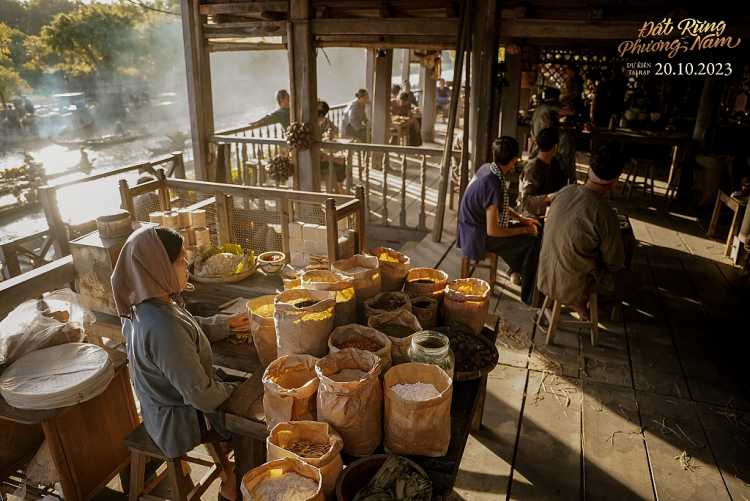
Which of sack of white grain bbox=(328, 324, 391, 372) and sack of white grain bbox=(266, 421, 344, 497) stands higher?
sack of white grain bbox=(328, 324, 391, 372)

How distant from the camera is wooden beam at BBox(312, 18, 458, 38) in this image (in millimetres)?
5789

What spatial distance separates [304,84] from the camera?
6.67 m

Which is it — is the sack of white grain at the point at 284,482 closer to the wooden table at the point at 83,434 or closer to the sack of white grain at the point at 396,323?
the sack of white grain at the point at 396,323

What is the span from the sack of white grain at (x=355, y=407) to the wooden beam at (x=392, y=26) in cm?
486

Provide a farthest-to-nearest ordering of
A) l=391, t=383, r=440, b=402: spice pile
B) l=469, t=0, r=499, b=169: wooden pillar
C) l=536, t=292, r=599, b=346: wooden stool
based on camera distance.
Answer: l=469, t=0, r=499, b=169: wooden pillar → l=536, t=292, r=599, b=346: wooden stool → l=391, t=383, r=440, b=402: spice pile

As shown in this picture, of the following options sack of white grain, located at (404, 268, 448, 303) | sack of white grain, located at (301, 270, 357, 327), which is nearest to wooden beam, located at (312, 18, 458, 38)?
sack of white grain, located at (404, 268, 448, 303)

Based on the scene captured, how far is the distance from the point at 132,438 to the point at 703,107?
10.9 m

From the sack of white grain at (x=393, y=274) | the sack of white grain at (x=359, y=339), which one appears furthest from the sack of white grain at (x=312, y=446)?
the sack of white grain at (x=393, y=274)

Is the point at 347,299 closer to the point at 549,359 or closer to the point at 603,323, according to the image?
the point at 549,359

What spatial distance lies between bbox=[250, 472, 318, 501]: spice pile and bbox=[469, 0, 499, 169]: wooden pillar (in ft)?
16.1

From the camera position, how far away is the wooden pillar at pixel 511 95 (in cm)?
1030

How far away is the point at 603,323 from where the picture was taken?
491 centimetres

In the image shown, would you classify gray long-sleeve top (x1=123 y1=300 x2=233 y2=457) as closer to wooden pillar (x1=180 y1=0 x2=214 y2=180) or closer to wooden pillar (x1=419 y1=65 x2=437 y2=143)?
wooden pillar (x1=180 y1=0 x2=214 y2=180)

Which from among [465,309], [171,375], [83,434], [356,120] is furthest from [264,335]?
[356,120]
